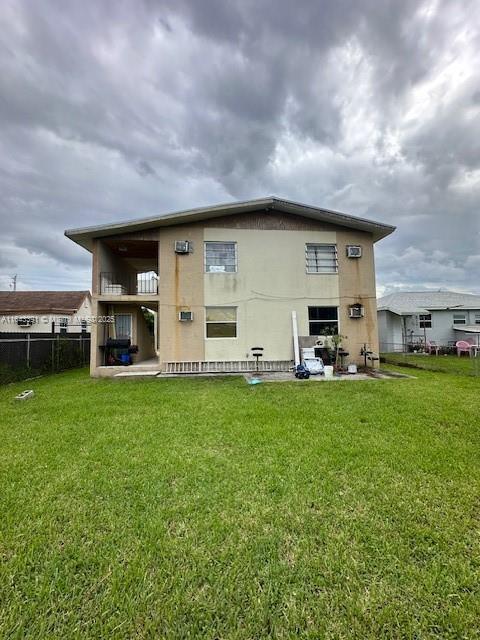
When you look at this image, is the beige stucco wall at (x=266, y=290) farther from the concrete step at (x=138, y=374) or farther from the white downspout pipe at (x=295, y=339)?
the concrete step at (x=138, y=374)

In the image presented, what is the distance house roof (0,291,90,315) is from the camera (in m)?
24.5

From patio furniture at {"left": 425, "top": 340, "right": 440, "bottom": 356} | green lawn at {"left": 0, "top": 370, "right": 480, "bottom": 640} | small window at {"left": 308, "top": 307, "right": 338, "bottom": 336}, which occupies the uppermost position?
small window at {"left": 308, "top": 307, "right": 338, "bottom": 336}

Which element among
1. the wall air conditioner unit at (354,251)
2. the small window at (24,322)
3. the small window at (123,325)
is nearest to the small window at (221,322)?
the small window at (123,325)

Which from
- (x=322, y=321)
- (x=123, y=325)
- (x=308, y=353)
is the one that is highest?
(x=123, y=325)

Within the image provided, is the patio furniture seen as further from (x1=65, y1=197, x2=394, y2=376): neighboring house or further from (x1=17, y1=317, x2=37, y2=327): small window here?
(x1=17, y1=317, x2=37, y2=327): small window

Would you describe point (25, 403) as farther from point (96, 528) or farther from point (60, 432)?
point (96, 528)

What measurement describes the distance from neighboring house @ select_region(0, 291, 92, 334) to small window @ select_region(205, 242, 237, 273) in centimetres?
1518

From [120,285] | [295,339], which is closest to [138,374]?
[120,285]

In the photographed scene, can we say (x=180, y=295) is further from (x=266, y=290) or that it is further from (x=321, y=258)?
(x=321, y=258)

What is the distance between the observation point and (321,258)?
11812mm

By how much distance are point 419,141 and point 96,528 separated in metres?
17.2

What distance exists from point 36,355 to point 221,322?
6.97 metres

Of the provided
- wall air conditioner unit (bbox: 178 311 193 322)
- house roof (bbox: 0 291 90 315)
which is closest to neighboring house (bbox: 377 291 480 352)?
wall air conditioner unit (bbox: 178 311 193 322)

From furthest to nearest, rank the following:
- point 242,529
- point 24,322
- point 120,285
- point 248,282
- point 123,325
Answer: point 24,322 < point 123,325 < point 120,285 < point 248,282 < point 242,529
